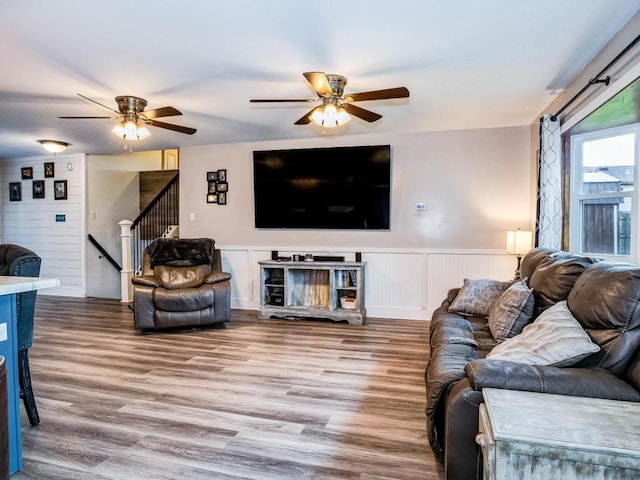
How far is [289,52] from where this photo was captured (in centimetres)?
267

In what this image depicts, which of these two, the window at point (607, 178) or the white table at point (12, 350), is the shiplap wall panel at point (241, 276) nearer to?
the white table at point (12, 350)

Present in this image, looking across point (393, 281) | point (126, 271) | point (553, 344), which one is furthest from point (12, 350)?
point (126, 271)

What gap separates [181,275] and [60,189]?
11.6ft

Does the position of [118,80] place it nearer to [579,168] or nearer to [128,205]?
[579,168]

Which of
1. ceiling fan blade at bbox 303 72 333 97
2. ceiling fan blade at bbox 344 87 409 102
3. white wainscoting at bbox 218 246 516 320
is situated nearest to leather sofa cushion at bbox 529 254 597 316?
ceiling fan blade at bbox 344 87 409 102

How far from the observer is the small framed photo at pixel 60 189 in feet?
21.9

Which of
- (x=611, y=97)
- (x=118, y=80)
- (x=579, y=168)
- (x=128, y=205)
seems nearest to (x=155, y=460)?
(x=118, y=80)

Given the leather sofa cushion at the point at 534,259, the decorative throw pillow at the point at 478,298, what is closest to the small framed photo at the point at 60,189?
the decorative throw pillow at the point at 478,298

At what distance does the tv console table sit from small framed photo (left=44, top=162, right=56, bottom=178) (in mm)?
4428

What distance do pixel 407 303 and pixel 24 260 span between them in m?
3.95

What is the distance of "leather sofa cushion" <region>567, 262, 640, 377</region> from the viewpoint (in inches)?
63.5

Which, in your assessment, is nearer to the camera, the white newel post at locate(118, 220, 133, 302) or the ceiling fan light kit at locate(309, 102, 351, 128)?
the ceiling fan light kit at locate(309, 102, 351, 128)

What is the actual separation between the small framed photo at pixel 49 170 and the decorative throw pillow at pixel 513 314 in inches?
285

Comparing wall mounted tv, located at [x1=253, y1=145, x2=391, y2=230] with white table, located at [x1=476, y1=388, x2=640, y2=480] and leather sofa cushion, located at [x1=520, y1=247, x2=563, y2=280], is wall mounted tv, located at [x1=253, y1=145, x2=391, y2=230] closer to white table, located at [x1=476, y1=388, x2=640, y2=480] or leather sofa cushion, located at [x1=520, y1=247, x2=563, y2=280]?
leather sofa cushion, located at [x1=520, y1=247, x2=563, y2=280]
